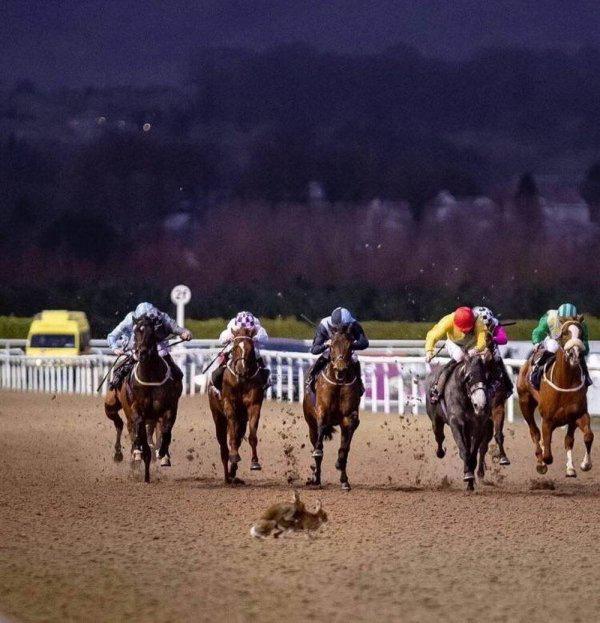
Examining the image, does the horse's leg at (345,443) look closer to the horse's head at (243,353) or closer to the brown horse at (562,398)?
the horse's head at (243,353)

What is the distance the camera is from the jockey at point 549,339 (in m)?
14.5

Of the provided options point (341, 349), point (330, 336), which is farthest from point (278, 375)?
point (341, 349)

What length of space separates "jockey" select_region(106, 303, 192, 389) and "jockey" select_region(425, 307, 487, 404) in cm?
238

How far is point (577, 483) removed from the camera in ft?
49.4

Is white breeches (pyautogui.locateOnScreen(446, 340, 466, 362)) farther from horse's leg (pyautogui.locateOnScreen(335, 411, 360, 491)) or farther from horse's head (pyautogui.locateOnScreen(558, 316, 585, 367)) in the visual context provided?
horse's leg (pyautogui.locateOnScreen(335, 411, 360, 491))

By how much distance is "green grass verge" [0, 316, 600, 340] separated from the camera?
5256cm

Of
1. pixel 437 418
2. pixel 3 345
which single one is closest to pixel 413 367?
pixel 437 418

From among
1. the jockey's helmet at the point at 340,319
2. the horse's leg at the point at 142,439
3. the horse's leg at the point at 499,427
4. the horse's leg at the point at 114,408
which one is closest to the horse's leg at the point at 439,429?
the horse's leg at the point at 499,427

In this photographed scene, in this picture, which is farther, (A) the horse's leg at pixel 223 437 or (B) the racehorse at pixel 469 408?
(A) the horse's leg at pixel 223 437

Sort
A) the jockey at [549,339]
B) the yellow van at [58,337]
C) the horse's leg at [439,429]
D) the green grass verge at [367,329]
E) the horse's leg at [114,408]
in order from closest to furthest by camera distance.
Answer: the jockey at [549,339] → the horse's leg at [439,429] → the horse's leg at [114,408] → the yellow van at [58,337] → the green grass verge at [367,329]

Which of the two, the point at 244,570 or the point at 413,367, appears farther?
the point at 413,367

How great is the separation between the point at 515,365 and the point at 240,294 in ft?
130

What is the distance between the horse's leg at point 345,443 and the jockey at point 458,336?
0.85 meters

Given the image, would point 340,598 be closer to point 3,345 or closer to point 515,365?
point 515,365
